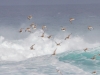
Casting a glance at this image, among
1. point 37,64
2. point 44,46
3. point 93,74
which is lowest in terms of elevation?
point 93,74

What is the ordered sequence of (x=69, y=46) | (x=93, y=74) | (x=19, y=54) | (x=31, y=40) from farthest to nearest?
(x=31, y=40) < (x=69, y=46) < (x=19, y=54) < (x=93, y=74)

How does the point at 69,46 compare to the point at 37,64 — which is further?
the point at 69,46

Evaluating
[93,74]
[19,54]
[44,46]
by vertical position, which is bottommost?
[93,74]

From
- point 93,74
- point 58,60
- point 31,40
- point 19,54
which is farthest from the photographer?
point 31,40

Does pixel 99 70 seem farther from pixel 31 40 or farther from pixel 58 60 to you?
pixel 31 40

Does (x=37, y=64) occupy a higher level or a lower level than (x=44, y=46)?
lower

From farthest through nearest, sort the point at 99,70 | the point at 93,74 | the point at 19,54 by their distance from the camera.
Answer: the point at 19,54 → the point at 99,70 → the point at 93,74

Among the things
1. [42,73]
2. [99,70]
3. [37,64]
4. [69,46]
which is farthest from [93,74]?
[69,46]

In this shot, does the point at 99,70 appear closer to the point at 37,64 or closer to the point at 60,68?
the point at 60,68

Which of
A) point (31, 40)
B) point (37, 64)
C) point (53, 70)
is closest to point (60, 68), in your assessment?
point (53, 70)
